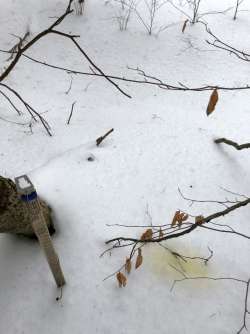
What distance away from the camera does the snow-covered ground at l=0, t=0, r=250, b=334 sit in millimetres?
1561

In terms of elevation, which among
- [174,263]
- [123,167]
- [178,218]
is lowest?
[174,263]

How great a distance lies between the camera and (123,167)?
2205mm

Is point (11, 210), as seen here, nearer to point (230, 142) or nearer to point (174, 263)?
point (174, 263)

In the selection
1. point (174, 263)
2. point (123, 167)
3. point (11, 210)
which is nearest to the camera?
point (11, 210)

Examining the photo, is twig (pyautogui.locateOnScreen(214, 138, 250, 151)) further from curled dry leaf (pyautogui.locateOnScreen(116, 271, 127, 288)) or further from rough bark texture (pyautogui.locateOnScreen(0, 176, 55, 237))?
rough bark texture (pyautogui.locateOnScreen(0, 176, 55, 237))

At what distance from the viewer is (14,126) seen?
109 inches

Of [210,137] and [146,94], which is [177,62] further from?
[210,137]

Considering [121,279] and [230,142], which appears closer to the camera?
[121,279]

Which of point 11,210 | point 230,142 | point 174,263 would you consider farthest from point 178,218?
point 230,142

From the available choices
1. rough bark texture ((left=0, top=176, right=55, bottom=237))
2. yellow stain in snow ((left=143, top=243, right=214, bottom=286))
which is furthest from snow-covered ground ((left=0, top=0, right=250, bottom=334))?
rough bark texture ((left=0, top=176, right=55, bottom=237))

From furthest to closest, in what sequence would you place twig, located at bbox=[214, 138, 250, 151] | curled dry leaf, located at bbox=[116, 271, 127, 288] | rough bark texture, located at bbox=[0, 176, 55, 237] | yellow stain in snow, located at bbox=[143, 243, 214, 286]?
twig, located at bbox=[214, 138, 250, 151], yellow stain in snow, located at bbox=[143, 243, 214, 286], curled dry leaf, located at bbox=[116, 271, 127, 288], rough bark texture, located at bbox=[0, 176, 55, 237]

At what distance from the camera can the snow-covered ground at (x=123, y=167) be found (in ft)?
5.12

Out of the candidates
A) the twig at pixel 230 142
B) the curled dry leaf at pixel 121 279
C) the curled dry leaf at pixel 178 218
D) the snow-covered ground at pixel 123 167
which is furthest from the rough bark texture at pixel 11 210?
the twig at pixel 230 142

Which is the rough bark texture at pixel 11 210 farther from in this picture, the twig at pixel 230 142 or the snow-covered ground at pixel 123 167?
the twig at pixel 230 142
